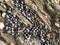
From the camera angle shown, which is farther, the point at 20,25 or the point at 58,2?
the point at 58,2

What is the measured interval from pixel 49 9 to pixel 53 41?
9.8 inches

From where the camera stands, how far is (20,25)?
1333 mm

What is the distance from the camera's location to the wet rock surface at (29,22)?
1300 mm

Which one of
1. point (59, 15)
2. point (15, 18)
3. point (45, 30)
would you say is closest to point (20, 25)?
point (15, 18)

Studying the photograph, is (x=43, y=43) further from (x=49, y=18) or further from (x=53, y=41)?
(x=49, y=18)

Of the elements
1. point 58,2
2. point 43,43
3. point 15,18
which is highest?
point 58,2

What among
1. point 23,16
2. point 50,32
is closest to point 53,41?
point 50,32

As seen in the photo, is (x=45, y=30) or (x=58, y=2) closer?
(x=45, y=30)

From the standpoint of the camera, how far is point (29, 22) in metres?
1.36

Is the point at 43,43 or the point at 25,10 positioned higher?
the point at 25,10

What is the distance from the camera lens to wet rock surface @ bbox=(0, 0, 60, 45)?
51.2 inches

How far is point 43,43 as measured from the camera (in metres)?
1.32

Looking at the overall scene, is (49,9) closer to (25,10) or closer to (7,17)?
(25,10)

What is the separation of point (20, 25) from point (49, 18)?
0.23 meters
